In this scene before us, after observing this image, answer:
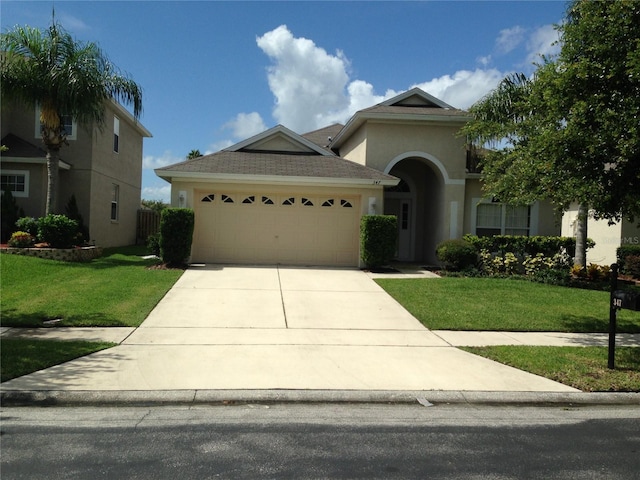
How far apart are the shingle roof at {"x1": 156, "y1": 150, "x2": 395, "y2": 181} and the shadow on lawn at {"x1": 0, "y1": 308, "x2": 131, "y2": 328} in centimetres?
719

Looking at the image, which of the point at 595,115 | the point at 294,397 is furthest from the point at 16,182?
the point at 595,115

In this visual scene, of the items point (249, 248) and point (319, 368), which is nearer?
Answer: point (319, 368)

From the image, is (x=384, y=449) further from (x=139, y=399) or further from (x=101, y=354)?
(x=101, y=354)

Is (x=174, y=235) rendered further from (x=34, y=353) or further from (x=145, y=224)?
(x=145, y=224)

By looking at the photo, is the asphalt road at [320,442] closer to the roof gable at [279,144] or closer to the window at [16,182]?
the roof gable at [279,144]

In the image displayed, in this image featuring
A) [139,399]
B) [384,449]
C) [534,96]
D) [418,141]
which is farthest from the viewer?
[418,141]

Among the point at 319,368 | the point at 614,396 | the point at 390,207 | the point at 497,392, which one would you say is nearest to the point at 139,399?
the point at 319,368

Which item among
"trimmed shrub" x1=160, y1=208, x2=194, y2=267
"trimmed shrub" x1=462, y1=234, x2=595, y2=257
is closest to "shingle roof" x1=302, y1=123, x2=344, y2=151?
"trimmed shrub" x1=462, y1=234, x2=595, y2=257

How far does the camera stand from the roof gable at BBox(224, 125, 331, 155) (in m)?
18.2

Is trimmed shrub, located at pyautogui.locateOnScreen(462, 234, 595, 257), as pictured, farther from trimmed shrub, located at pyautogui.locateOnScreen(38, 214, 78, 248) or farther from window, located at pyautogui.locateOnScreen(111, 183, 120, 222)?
window, located at pyautogui.locateOnScreen(111, 183, 120, 222)

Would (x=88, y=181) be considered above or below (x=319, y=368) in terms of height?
above

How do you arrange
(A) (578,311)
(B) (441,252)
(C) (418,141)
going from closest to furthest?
1. (A) (578,311)
2. (B) (441,252)
3. (C) (418,141)

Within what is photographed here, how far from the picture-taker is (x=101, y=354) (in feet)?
22.8

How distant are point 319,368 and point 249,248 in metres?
10.0
